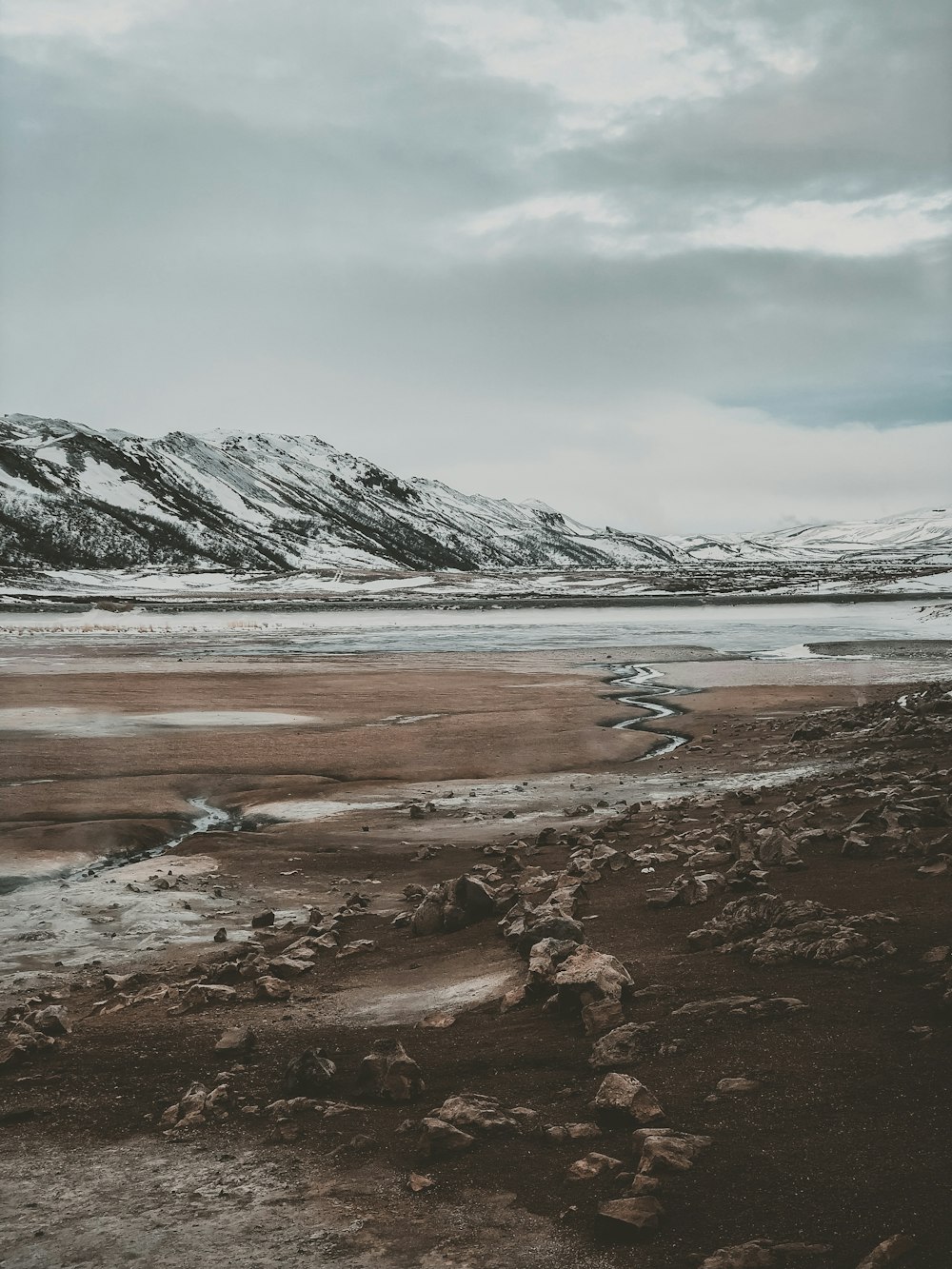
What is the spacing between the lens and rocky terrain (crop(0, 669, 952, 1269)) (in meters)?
4.10

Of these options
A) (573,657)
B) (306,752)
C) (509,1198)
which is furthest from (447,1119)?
(573,657)

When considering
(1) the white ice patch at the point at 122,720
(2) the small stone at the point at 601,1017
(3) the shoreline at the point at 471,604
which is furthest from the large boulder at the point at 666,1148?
(3) the shoreline at the point at 471,604

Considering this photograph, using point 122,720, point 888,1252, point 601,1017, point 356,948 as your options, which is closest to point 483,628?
point 122,720

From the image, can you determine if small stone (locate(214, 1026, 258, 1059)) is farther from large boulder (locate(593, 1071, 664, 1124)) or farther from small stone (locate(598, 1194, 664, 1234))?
small stone (locate(598, 1194, 664, 1234))

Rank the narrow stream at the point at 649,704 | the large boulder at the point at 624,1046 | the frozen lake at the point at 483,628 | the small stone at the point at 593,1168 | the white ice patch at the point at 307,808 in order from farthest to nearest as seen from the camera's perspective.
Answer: the frozen lake at the point at 483,628 < the narrow stream at the point at 649,704 < the white ice patch at the point at 307,808 < the large boulder at the point at 624,1046 < the small stone at the point at 593,1168

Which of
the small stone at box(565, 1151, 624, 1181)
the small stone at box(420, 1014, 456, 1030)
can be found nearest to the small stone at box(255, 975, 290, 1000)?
the small stone at box(420, 1014, 456, 1030)

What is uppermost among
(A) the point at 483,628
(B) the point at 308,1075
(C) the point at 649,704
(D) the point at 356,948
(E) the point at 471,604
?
(E) the point at 471,604

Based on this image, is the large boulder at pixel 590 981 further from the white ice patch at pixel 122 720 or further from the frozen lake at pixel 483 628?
the frozen lake at pixel 483 628

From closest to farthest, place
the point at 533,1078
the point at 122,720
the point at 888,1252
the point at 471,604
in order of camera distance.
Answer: the point at 888,1252, the point at 533,1078, the point at 122,720, the point at 471,604

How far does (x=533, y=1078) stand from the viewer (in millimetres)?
5512

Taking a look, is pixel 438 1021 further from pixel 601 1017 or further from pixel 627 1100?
pixel 627 1100

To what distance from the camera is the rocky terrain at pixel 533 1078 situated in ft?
13.4

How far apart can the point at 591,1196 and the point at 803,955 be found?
2652mm

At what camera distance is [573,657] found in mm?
44281
